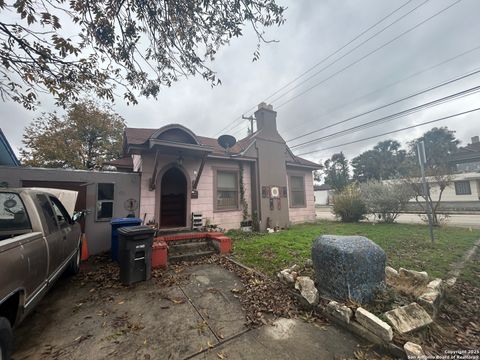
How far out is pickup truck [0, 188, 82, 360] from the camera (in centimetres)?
177

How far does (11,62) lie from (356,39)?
12517 mm

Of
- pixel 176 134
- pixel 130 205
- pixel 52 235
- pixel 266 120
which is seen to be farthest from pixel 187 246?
pixel 266 120

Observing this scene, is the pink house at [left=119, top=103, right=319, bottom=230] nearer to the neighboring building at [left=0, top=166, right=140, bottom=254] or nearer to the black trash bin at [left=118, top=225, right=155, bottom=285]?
the neighboring building at [left=0, top=166, right=140, bottom=254]

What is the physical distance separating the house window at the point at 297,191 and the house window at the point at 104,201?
8.77 m

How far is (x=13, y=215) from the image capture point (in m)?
2.60

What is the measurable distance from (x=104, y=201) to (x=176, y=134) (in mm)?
3293

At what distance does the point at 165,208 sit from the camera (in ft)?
27.0

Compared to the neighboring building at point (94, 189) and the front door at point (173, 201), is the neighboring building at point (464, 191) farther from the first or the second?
the neighboring building at point (94, 189)

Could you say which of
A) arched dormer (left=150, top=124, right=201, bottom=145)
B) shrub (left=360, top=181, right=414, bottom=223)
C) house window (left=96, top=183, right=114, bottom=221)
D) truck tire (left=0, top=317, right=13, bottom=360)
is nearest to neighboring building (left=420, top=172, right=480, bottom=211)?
shrub (left=360, top=181, right=414, bottom=223)

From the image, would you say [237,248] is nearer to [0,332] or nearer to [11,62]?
[0,332]

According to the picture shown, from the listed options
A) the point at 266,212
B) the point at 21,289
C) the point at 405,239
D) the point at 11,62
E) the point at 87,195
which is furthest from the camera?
the point at 266,212

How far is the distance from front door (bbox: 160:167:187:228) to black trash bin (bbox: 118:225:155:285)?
12.4 feet

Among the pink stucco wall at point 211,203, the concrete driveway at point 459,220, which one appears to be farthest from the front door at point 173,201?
the concrete driveway at point 459,220

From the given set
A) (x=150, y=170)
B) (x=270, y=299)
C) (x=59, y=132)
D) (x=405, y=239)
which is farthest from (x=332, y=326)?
(x=59, y=132)
